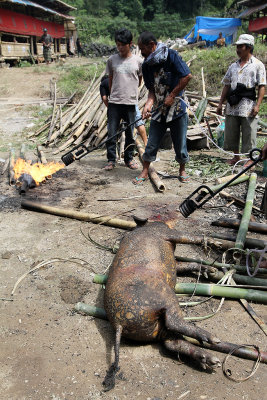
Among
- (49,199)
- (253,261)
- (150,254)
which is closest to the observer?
(150,254)

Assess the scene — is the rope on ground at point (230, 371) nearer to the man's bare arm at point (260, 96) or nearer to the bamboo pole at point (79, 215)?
the bamboo pole at point (79, 215)

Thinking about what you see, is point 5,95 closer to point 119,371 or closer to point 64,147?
point 64,147

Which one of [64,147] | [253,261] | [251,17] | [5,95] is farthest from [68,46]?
[253,261]

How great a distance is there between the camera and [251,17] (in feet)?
87.7

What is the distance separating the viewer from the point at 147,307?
2.26 meters

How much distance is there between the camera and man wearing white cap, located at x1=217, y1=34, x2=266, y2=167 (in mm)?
5552

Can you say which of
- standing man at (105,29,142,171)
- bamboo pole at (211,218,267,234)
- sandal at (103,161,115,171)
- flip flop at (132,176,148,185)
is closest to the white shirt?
standing man at (105,29,142,171)

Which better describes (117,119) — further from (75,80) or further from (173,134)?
(75,80)

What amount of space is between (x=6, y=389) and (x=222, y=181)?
423 cm

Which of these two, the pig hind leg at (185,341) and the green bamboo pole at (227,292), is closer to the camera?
the pig hind leg at (185,341)

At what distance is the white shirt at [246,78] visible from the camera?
18.3 feet

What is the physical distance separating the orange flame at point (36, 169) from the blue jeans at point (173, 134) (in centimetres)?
179

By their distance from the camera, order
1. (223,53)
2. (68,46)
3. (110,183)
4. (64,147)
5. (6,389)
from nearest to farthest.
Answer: (6,389), (110,183), (64,147), (223,53), (68,46)

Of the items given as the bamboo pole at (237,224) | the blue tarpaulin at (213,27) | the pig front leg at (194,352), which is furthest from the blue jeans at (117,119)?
the blue tarpaulin at (213,27)
